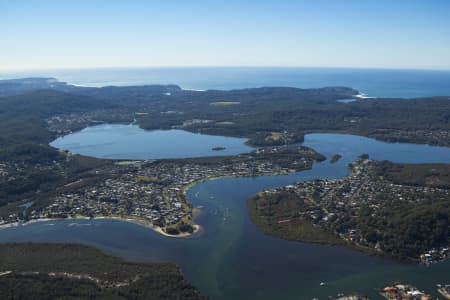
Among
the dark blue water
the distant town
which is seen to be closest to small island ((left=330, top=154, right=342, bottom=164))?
the distant town

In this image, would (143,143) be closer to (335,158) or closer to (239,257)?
(335,158)

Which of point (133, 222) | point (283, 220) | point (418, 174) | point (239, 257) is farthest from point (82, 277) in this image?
point (418, 174)

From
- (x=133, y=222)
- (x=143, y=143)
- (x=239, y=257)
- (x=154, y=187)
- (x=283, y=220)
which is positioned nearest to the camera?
(x=239, y=257)

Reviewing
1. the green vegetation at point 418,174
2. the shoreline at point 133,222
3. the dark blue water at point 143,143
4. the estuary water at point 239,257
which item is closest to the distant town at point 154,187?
the shoreline at point 133,222

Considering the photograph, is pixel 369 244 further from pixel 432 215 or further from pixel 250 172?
pixel 250 172

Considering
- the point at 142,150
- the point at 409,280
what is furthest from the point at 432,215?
the point at 142,150

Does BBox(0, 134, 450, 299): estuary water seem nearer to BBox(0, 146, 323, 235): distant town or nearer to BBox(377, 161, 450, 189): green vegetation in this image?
BBox(0, 146, 323, 235): distant town
